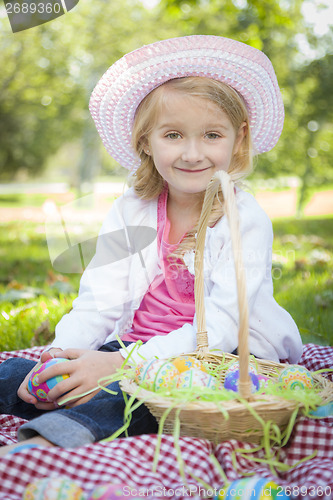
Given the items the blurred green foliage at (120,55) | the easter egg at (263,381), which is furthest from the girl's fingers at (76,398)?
the blurred green foliage at (120,55)

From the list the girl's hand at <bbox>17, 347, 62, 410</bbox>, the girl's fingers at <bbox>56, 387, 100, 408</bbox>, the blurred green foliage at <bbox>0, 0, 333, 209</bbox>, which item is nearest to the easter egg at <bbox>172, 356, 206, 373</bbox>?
the girl's fingers at <bbox>56, 387, 100, 408</bbox>

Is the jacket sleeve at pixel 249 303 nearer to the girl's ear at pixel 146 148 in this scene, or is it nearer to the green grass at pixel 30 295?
the girl's ear at pixel 146 148

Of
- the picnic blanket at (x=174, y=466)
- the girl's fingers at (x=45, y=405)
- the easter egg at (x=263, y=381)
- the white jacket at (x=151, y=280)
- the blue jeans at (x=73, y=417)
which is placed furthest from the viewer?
the white jacket at (x=151, y=280)

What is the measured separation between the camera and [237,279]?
139cm

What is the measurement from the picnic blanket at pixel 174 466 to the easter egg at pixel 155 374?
140mm

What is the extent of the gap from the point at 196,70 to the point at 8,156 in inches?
696

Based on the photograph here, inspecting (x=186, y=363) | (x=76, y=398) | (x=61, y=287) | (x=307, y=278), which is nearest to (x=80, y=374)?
(x=76, y=398)

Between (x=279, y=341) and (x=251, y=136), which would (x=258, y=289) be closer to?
(x=279, y=341)

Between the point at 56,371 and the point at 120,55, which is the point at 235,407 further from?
the point at 120,55

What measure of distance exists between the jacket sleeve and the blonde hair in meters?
0.13

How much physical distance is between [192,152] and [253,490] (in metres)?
1.12

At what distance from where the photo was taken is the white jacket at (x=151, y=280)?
182 centimetres

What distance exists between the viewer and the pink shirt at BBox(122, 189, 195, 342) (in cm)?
199

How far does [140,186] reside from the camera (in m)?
2.23
